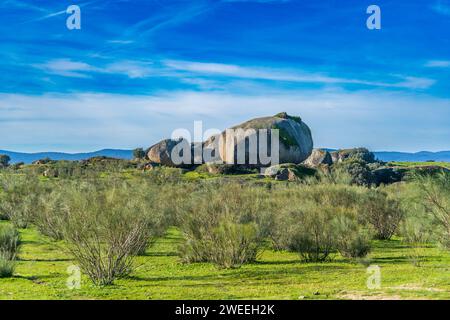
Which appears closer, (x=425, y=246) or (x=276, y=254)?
(x=276, y=254)

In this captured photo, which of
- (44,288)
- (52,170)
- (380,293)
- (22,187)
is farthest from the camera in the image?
(52,170)

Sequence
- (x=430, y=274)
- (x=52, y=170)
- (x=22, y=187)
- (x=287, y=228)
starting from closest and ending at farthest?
(x=430, y=274), (x=287, y=228), (x=22, y=187), (x=52, y=170)

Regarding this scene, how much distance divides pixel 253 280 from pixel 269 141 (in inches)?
2855

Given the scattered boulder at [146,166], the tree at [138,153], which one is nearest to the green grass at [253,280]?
the scattered boulder at [146,166]

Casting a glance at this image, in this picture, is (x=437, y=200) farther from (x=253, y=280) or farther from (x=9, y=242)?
(x=9, y=242)

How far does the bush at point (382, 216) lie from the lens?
35281 millimetres

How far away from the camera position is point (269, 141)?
91.2 m

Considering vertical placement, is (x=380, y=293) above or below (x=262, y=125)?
below

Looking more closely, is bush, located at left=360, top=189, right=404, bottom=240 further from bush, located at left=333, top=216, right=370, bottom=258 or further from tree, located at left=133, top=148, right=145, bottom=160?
tree, located at left=133, top=148, right=145, bottom=160

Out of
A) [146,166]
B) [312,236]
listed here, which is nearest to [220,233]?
[312,236]

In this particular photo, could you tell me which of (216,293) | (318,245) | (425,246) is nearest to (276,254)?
(318,245)

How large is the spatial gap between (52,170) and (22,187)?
34118mm

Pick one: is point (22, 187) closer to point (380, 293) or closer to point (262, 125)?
point (380, 293)
